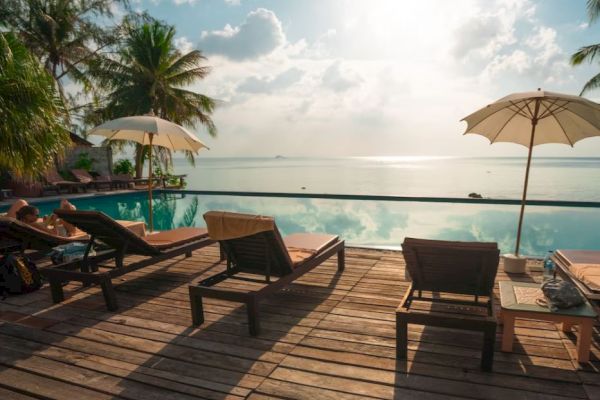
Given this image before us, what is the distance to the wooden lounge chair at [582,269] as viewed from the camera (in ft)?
10.2

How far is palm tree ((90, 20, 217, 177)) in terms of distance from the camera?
1919cm

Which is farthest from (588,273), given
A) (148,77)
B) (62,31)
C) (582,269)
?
(62,31)

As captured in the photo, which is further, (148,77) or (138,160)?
(138,160)

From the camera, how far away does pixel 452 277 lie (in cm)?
313

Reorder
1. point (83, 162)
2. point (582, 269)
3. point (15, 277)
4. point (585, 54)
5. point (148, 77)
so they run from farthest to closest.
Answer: point (83, 162)
point (148, 77)
point (585, 54)
point (15, 277)
point (582, 269)

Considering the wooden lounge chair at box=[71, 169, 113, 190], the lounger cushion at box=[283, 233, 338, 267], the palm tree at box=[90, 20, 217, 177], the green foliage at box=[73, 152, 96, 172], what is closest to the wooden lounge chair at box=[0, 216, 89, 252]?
the lounger cushion at box=[283, 233, 338, 267]

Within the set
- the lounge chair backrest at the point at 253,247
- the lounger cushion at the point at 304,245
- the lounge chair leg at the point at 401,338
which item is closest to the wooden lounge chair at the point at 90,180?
the lounger cushion at the point at 304,245

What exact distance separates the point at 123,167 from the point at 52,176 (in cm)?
417

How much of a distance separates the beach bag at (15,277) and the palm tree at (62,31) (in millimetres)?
17443

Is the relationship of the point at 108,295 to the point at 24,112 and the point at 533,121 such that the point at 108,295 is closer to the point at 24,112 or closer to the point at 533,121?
the point at 24,112

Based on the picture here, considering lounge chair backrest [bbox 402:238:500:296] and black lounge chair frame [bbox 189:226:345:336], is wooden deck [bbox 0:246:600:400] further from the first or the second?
lounge chair backrest [bbox 402:238:500:296]

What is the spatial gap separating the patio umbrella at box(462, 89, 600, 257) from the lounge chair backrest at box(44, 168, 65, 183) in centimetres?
1733

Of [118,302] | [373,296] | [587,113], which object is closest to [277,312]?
[373,296]

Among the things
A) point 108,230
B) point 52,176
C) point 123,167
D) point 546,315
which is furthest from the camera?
point 123,167
